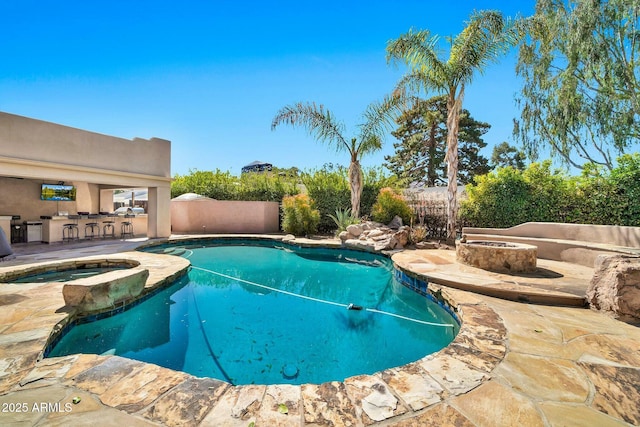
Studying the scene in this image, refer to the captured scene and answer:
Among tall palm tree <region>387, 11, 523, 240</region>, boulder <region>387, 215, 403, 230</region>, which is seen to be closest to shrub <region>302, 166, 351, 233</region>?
boulder <region>387, 215, 403, 230</region>

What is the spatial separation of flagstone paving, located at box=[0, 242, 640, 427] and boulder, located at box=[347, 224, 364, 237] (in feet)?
25.4

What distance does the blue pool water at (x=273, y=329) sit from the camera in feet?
11.2

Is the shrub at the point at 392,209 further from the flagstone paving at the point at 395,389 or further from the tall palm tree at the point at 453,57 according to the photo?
the flagstone paving at the point at 395,389

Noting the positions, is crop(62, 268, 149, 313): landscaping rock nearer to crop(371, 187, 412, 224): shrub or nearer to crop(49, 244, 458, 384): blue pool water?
crop(49, 244, 458, 384): blue pool water

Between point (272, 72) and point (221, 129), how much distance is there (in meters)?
6.48

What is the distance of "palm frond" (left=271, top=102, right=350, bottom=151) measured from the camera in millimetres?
12578

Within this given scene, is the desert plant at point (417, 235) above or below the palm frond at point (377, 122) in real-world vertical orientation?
below

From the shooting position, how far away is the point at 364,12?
876 centimetres

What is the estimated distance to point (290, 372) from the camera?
326cm

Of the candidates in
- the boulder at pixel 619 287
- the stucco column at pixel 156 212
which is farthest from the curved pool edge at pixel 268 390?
the stucco column at pixel 156 212

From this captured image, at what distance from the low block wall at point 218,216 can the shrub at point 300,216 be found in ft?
6.86

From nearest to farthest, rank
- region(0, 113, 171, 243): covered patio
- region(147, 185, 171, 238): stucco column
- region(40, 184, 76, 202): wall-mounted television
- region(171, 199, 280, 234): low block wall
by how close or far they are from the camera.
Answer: region(0, 113, 171, 243): covered patio
region(40, 184, 76, 202): wall-mounted television
region(147, 185, 171, 238): stucco column
region(171, 199, 280, 234): low block wall

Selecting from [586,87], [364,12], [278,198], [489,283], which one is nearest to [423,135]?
[586,87]

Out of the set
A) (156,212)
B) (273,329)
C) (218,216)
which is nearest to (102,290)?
(273,329)
